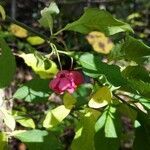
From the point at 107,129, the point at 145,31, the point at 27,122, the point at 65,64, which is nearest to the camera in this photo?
the point at 107,129

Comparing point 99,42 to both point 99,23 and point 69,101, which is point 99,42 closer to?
point 69,101

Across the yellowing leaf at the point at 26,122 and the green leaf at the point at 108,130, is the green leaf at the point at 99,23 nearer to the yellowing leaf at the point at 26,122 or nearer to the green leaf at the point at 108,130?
the green leaf at the point at 108,130

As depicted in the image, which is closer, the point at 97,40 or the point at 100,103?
the point at 100,103

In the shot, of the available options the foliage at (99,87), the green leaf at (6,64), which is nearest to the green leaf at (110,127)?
the foliage at (99,87)

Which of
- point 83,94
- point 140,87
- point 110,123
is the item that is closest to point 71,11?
point 83,94

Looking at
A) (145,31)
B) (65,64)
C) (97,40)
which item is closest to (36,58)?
(65,64)

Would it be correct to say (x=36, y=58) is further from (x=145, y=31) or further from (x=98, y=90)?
(x=145, y=31)
